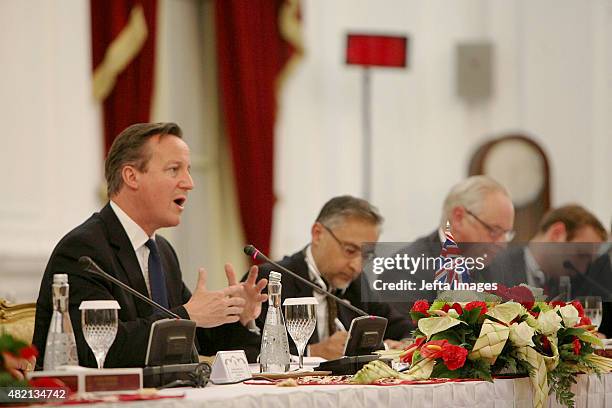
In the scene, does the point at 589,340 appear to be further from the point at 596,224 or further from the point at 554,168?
the point at 554,168

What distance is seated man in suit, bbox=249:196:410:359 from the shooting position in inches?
196

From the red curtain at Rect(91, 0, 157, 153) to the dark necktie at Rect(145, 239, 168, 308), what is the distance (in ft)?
9.00

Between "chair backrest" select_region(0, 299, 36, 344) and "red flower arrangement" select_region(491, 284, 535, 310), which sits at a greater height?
"red flower arrangement" select_region(491, 284, 535, 310)

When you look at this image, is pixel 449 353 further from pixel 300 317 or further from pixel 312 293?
pixel 312 293

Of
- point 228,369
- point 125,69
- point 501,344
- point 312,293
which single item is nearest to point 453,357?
point 501,344

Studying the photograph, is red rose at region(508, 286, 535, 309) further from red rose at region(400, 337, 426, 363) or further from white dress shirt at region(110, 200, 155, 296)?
white dress shirt at region(110, 200, 155, 296)

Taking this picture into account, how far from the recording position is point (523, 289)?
3.67 meters

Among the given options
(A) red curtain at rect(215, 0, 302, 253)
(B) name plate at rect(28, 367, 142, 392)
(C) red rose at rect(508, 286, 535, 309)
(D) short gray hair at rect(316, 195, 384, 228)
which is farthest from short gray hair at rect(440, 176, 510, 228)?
(B) name plate at rect(28, 367, 142, 392)

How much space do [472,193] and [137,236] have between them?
199cm

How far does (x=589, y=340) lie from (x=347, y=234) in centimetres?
167

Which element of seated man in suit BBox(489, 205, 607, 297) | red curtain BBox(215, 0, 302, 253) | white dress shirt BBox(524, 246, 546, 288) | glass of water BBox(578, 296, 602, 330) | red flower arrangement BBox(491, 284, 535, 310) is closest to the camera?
red flower arrangement BBox(491, 284, 535, 310)

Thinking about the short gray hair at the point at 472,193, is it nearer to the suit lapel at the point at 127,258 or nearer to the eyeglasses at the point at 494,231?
the eyeglasses at the point at 494,231

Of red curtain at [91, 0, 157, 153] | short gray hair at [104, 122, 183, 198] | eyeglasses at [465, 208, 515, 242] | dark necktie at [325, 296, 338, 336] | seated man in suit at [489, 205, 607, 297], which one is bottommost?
dark necktie at [325, 296, 338, 336]

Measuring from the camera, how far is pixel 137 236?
4027 mm
